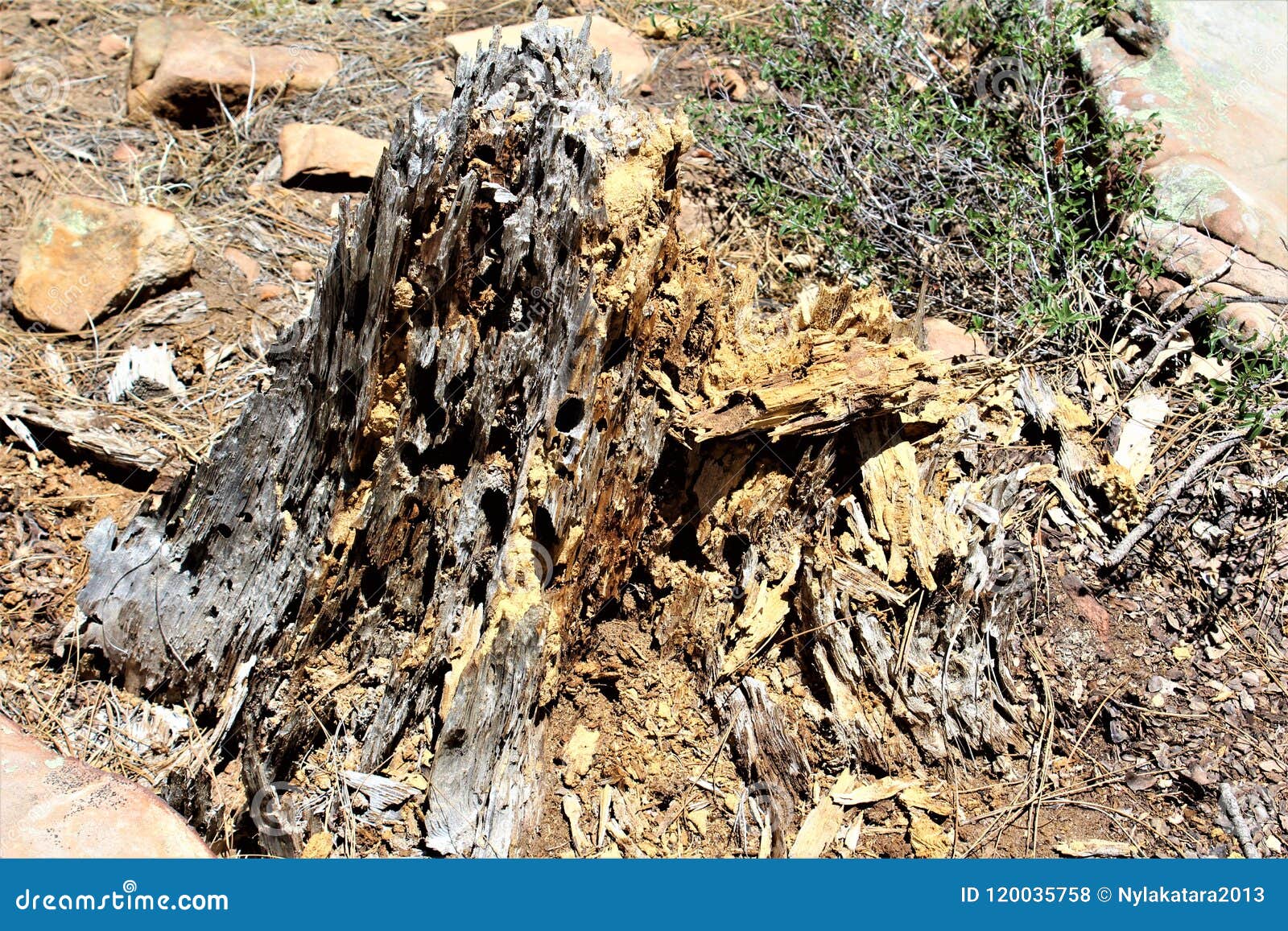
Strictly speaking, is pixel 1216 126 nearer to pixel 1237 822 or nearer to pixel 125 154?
pixel 1237 822

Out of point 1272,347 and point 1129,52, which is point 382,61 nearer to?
point 1129,52

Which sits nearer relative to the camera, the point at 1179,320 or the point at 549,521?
the point at 549,521

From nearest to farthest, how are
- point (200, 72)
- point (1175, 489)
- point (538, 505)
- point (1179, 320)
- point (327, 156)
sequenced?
point (538, 505) → point (1175, 489) → point (1179, 320) → point (327, 156) → point (200, 72)

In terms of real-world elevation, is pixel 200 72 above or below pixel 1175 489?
below

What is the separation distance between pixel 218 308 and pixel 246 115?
3.99 feet

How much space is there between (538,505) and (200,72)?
11.1 ft

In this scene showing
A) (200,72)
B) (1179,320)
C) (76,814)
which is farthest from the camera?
(200,72)

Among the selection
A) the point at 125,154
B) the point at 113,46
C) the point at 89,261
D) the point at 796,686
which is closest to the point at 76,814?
the point at 796,686

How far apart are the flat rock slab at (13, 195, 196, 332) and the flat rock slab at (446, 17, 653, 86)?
179cm

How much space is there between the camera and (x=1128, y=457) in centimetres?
336

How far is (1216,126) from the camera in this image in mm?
4398

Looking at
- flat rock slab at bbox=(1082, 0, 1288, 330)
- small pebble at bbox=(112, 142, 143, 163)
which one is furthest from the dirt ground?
flat rock slab at bbox=(1082, 0, 1288, 330)

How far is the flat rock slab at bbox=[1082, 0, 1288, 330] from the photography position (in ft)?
12.8

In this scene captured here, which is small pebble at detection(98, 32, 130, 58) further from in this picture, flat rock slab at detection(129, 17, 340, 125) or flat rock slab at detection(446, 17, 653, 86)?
flat rock slab at detection(446, 17, 653, 86)
